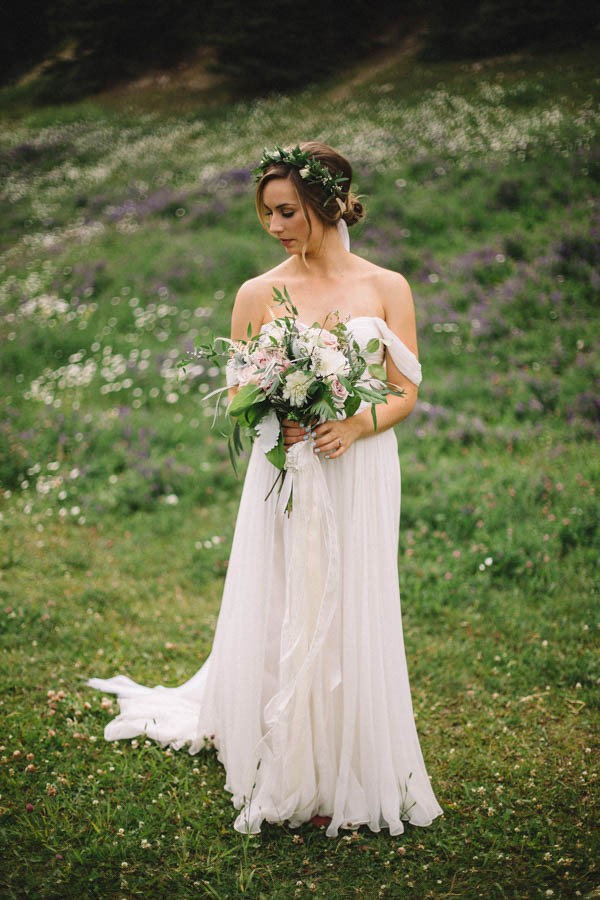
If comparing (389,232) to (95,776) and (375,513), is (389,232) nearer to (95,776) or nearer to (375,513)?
(375,513)

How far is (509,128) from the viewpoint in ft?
43.8

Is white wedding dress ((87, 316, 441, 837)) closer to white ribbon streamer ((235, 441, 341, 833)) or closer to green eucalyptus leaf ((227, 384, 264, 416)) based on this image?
white ribbon streamer ((235, 441, 341, 833))

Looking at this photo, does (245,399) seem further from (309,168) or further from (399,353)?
(309,168)

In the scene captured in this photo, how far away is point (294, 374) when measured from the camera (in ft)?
9.36

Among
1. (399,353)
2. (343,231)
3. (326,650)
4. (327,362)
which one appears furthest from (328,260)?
(326,650)

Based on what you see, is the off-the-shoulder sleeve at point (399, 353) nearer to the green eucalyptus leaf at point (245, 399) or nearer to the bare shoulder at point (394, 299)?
the bare shoulder at point (394, 299)

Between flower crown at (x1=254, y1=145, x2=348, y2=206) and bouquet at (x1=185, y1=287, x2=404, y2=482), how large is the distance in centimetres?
69

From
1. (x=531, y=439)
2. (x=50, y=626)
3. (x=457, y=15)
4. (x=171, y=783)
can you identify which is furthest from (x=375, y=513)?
(x=457, y=15)

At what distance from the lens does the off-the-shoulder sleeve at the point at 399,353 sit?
132 inches

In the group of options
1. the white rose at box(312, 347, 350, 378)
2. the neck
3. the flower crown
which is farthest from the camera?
the neck

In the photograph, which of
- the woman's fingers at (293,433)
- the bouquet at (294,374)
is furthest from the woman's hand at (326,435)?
the bouquet at (294,374)

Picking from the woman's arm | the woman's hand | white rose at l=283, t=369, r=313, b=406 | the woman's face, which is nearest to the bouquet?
white rose at l=283, t=369, r=313, b=406

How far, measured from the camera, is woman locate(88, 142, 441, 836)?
331 cm

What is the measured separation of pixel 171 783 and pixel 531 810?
2.06 metres
